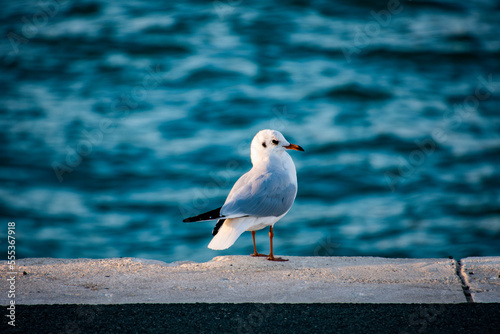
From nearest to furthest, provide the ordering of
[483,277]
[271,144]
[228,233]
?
[483,277] < [228,233] < [271,144]

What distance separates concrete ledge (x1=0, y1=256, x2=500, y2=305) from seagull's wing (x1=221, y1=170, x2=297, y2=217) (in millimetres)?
430

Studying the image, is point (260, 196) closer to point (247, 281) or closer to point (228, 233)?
point (228, 233)

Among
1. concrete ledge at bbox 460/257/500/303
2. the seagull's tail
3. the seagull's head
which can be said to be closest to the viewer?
concrete ledge at bbox 460/257/500/303

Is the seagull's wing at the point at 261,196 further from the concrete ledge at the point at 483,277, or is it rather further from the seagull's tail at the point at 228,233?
the concrete ledge at the point at 483,277

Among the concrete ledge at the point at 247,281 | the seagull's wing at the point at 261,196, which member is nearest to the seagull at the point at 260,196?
the seagull's wing at the point at 261,196

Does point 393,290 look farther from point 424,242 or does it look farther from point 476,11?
point 476,11

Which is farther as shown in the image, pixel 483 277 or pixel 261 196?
pixel 261 196

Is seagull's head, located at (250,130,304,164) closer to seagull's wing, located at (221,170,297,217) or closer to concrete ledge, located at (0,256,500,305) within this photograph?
seagull's wing, located at (221,170,297,217)

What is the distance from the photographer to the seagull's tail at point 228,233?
475 centimetres

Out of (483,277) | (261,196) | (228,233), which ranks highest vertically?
(483,277)

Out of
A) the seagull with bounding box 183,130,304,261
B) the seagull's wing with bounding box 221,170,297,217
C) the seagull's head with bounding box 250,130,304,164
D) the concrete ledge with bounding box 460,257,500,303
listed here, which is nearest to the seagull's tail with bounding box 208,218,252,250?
the seagull with bounding box 183,130,304,261

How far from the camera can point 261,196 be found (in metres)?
4.97

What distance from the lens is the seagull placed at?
4.80 m

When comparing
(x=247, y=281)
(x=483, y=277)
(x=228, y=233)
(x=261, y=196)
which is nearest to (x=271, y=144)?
(x=261, y=196)
